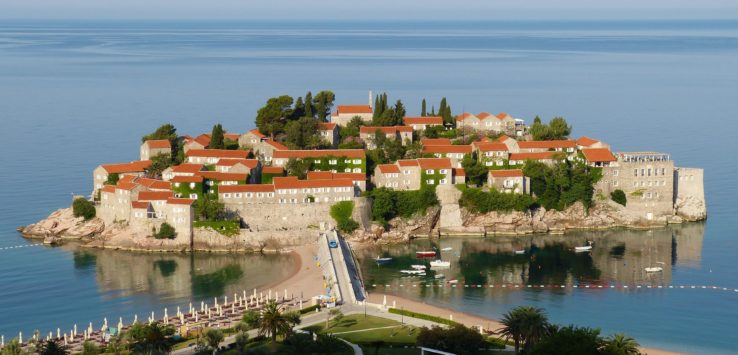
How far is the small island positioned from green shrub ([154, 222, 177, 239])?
7cm

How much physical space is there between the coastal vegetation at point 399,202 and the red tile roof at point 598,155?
1330cm

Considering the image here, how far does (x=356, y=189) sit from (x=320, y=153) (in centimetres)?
504

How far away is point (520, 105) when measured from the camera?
145000 millimetres

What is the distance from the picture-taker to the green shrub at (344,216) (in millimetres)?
76375

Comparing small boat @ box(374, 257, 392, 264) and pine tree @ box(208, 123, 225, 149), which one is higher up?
pine tree @ box(208, 123, 225, 149)

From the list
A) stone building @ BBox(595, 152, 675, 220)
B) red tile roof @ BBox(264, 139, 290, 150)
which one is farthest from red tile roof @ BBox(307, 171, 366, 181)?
stone building @ BBox(595, 152, 675, 220)

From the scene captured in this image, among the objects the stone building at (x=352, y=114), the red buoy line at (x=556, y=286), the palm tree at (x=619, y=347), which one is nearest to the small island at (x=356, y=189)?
the stone building at (x=352, y=114)

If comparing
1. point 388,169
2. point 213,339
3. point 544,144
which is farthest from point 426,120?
point 213,339

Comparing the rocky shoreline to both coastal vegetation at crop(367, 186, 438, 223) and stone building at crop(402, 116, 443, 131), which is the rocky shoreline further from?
stone building at crop(402, 116, 443, 131)

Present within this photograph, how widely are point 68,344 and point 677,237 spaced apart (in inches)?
1777

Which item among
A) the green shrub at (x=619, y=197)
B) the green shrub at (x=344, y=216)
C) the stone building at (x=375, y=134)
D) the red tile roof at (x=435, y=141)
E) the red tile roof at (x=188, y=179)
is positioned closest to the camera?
the red tile roof at (x=188, y=179)

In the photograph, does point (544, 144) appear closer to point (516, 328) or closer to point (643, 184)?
point (643, 184)

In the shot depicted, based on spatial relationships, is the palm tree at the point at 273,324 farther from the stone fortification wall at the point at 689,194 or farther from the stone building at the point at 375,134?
the stone fortification wall at the point at 689,194

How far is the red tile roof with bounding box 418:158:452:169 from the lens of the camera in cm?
8006
